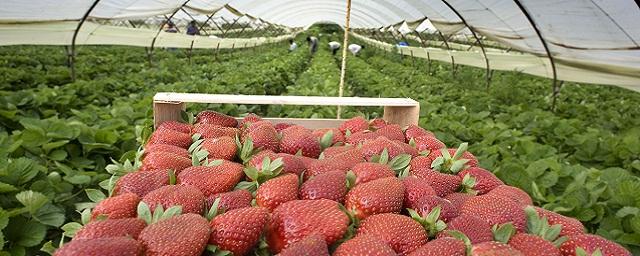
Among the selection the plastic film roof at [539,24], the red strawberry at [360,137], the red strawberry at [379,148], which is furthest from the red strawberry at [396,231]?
the plastic film roof at [539,24]

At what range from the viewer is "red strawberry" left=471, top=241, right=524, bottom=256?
42.6 inches

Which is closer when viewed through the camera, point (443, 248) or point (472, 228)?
point (443, 248)

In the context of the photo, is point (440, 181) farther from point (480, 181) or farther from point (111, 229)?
point (111, 229)

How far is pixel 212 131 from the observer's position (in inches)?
77.2

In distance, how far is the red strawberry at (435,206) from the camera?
4.39 ft

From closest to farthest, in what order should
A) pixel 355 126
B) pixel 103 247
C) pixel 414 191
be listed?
1. pixel 103 247
2. pixel 414 191
3. pixel 355 126

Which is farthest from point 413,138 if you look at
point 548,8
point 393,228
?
point 548,8

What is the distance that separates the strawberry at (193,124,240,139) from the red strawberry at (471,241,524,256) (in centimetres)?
112

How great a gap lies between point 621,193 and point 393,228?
5.94 ft

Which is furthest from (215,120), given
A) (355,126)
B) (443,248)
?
(443,248)

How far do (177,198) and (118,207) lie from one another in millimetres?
139

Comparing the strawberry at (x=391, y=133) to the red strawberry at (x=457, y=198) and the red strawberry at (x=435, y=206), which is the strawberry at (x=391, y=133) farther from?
the red strawberry at (x=435, y=206)

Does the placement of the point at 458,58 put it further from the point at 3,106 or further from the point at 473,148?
the point at 3,106

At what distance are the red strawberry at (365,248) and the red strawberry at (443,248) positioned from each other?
0.22 ft
